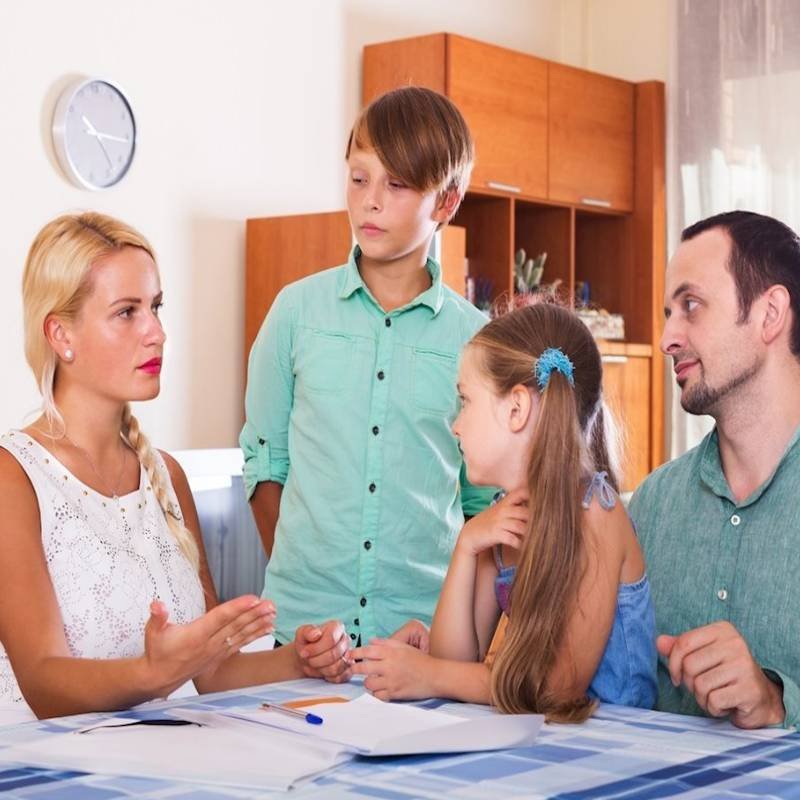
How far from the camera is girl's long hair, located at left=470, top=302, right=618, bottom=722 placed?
146 cm

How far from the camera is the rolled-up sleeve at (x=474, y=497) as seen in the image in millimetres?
2258

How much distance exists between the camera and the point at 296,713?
1.33 metres

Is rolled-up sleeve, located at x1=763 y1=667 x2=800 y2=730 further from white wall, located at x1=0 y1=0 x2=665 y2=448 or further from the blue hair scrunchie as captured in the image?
white wall, located at x1=0 y1=0 x2=665 y2=448

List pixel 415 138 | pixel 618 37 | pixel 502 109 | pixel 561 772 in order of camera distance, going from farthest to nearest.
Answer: pixel 618 37, pixel 502 109, pixel 415 138, pixel 561 772

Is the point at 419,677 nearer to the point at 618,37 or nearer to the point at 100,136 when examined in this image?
the point at 100,136

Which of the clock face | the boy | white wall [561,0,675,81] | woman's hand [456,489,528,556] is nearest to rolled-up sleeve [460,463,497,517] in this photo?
the boy

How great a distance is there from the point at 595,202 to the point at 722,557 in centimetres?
373

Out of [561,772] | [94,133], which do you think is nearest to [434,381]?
[561,772]

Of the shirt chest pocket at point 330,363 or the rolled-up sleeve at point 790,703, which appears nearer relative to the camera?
the rolled-up sleeve at point 790,703

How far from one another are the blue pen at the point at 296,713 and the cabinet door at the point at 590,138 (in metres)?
4.01

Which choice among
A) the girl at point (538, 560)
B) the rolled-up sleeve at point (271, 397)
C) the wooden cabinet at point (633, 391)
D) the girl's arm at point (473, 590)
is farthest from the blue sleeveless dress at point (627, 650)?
the wooden cabinet at point (633, 391)

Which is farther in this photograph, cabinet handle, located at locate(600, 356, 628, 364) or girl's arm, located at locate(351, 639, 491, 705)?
cabinet handle, located at locate(600, 356, 628, 364)

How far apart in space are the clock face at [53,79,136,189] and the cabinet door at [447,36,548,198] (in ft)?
4.13

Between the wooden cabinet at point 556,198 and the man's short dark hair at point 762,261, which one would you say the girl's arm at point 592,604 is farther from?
the wooden cabinet at point 556,198
